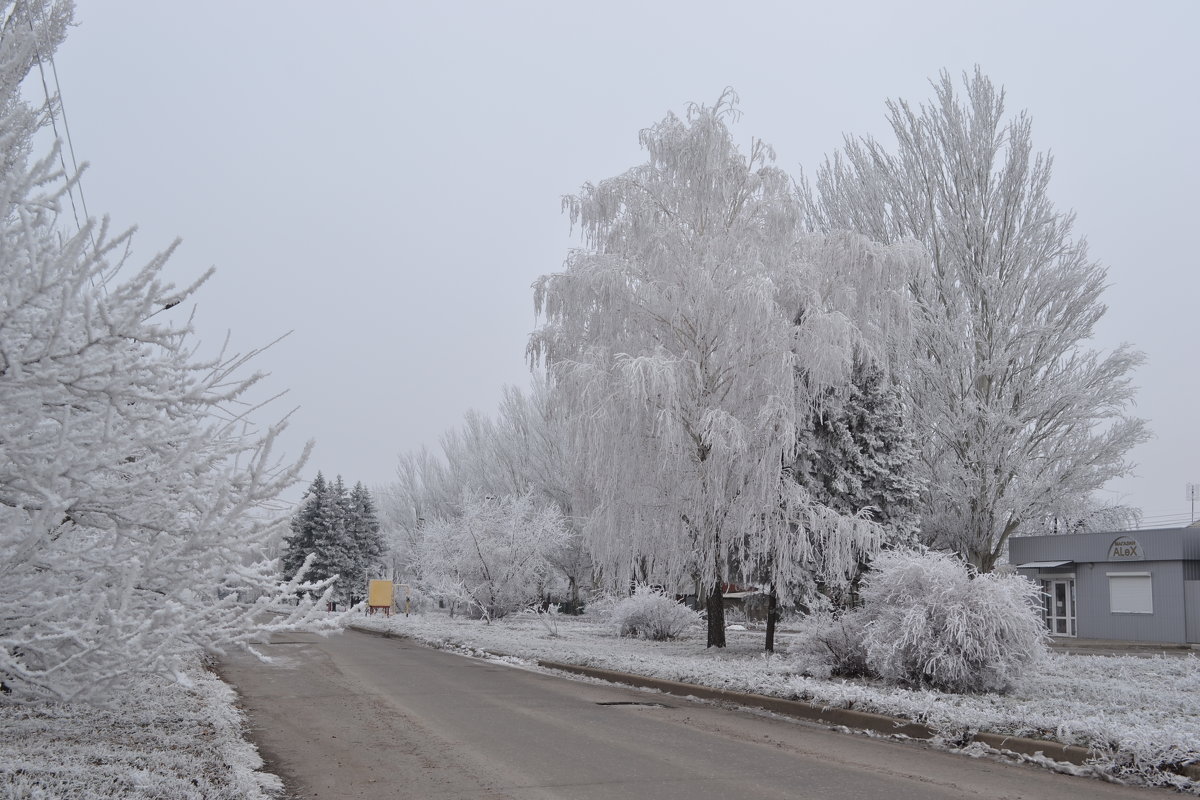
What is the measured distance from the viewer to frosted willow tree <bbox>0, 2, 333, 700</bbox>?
136 inches

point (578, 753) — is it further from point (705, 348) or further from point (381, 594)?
point (381, 594)

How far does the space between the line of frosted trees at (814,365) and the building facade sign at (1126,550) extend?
370cm

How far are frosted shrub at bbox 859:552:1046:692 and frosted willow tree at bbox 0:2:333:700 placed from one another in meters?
9.03

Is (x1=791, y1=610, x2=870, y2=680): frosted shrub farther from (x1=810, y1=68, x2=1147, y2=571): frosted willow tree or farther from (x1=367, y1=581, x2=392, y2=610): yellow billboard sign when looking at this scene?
(x1=367, y1=581, x2=392, y2=610): yellow billboard sign

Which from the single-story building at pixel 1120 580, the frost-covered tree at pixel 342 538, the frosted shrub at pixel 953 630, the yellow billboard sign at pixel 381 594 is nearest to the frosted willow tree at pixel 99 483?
the frosted shrub at pixel 953 630

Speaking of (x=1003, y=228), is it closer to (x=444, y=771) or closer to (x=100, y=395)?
(x=444, y=771)

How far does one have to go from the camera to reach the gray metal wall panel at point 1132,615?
25453mm

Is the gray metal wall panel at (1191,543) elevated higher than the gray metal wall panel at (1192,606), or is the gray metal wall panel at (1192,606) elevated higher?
the gray metal wall panel at (1191,543)

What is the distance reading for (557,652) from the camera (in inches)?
692

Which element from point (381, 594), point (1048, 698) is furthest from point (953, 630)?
point (381, 594)

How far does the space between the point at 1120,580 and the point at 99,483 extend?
29495mm

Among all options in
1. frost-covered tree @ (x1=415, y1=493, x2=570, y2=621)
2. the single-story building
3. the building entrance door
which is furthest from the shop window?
frost-covered tree @ (x1=415, y1=493, x2=570, y2=621)

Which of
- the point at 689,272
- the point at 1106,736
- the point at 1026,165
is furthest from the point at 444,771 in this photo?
the point at 1026,165

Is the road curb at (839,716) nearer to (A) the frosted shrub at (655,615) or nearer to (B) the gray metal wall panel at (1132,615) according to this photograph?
(A) the frosted shrub at (655,615)
